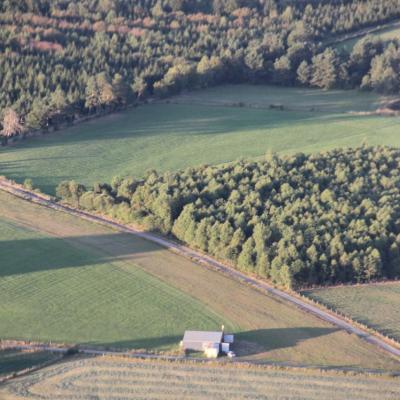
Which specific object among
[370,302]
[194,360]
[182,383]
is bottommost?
[182,383]

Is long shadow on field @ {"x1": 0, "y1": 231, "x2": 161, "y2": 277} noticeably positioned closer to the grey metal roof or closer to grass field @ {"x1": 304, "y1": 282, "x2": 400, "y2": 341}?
the grey metal roof

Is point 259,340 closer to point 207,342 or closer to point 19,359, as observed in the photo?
point 207,342

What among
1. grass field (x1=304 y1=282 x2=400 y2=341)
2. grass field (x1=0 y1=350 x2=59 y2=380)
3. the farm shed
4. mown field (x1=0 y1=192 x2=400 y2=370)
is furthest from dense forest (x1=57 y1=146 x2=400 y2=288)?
grass field (x1=0 y1=350 x2=59 y2=380)

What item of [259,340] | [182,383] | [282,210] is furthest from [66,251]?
[182,383]

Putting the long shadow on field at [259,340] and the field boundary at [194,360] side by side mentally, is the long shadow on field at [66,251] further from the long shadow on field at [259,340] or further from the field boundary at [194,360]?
the long shadow on field at [259,340]

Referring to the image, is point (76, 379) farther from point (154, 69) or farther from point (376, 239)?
point (154, 69)
